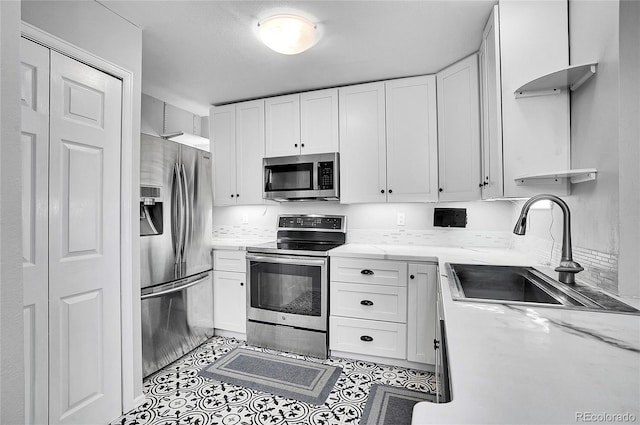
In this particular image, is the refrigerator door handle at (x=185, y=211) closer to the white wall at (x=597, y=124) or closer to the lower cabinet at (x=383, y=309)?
the lower cabinet at (x=383, y=309)

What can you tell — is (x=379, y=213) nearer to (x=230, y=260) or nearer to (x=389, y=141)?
(x=389, y=141)

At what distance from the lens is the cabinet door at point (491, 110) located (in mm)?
1678

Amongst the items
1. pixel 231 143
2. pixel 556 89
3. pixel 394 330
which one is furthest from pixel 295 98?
pixel 394 330

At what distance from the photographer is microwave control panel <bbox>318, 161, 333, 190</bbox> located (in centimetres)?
282

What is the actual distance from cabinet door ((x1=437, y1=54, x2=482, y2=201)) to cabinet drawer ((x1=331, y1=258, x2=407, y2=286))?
0.73m

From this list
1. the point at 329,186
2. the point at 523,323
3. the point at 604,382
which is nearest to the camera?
the point at 604,382

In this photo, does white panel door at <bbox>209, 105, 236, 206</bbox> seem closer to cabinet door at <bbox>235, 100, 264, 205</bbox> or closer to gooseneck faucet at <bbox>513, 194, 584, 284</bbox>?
cabinet door at <bbox>235, 100, 264, 205</bbox>

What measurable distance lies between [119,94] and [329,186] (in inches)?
67.0

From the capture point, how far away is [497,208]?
263cm

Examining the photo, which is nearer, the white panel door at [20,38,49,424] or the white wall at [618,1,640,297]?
the white wall at [618,1,640,297]

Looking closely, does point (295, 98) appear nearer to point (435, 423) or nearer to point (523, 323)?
point (523, 323)

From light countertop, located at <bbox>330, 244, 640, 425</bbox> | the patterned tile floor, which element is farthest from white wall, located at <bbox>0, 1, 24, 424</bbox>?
the patterned tile floor

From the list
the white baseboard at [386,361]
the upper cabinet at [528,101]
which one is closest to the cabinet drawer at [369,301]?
the white baseboard at [386,361]

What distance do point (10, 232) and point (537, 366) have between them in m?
1.10
